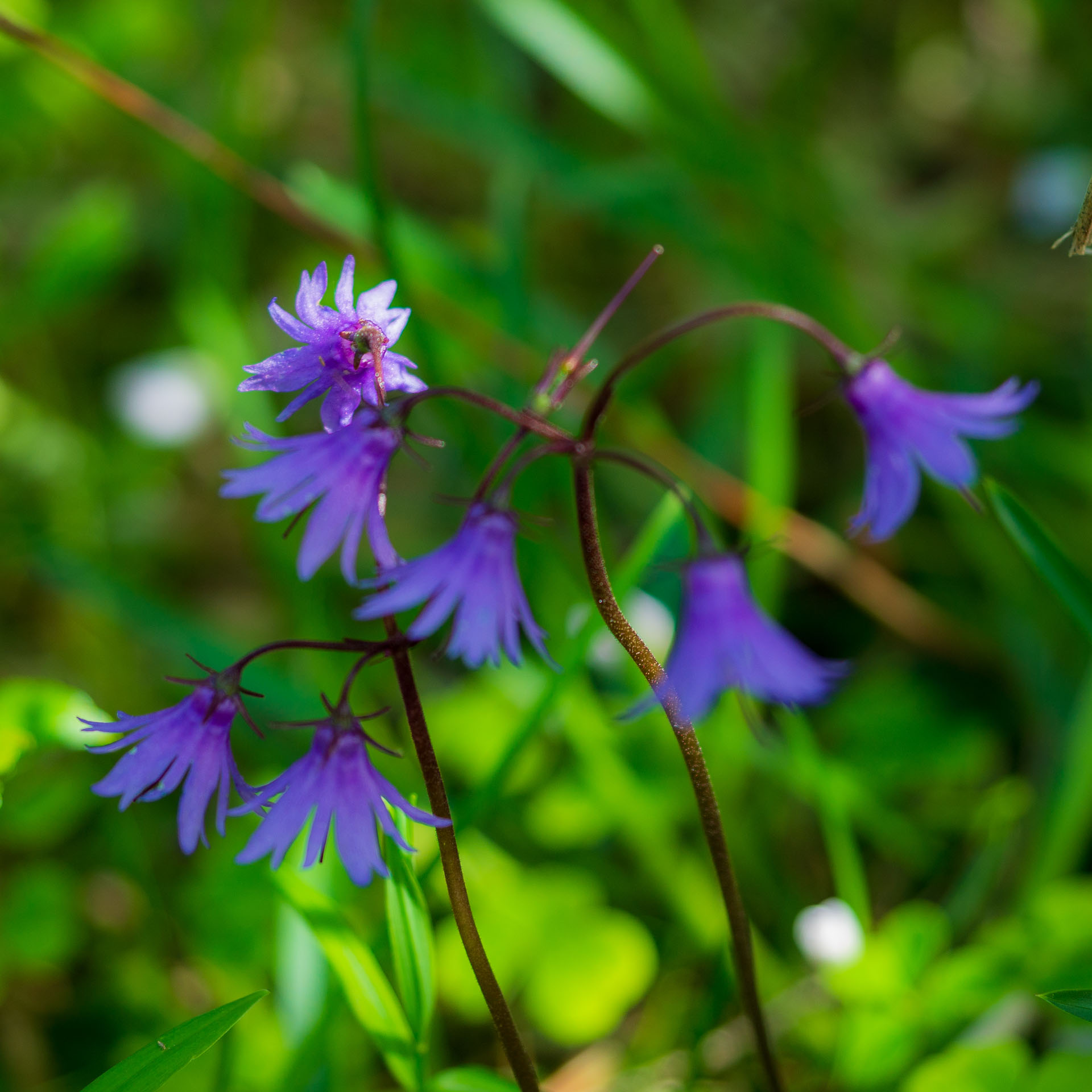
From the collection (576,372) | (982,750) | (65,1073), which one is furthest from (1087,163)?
(65,1073)

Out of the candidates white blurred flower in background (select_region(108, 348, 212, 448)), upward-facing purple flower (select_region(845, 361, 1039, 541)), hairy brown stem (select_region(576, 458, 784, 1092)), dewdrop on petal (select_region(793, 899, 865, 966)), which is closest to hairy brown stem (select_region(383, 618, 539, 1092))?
hairy brown stem (select_region(576, 458, 784, 1092))

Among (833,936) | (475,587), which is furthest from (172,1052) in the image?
(833,936)

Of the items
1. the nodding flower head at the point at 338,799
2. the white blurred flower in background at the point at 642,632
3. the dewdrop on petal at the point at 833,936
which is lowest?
the dewdrop on petal at the point at 833,936

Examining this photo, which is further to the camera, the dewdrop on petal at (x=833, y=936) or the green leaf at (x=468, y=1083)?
the dewdrop on petal at (x=833, y=936)

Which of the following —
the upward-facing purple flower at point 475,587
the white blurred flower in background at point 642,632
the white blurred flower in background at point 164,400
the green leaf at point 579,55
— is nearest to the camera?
the upward-facing purple flower at point 475,587

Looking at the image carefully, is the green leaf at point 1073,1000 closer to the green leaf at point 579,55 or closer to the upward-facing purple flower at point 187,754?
the upward-facing purple flower at point 187,754

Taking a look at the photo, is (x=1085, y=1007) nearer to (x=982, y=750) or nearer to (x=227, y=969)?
(x=982, y=750)

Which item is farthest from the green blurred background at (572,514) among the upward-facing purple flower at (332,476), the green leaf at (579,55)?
the upward-facing purple flower at (332,476)
